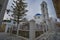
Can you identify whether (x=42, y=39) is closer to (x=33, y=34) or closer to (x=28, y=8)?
(x=33, y=34)

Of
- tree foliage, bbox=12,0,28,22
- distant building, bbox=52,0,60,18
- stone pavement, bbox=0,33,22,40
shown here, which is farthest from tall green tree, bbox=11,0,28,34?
distant building, bbox=52,0,60,18

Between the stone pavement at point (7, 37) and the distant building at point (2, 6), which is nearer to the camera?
the stone pavement at point (7, 37)

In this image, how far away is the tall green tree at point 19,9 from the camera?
1574 millimetres

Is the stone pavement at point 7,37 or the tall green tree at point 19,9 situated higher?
the tall green tree at point 19,9

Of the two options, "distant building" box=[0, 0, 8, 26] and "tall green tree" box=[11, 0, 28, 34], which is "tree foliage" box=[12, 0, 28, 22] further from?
"distant building" box=[0, 0, 8, 26]

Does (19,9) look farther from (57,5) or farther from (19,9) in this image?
(57,5)

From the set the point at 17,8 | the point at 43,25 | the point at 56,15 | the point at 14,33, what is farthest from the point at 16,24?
the point at 56,15

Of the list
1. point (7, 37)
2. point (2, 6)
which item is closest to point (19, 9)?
point (2, 6)

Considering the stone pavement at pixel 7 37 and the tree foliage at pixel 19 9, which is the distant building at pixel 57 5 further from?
the stone pavement at pixel 7 37

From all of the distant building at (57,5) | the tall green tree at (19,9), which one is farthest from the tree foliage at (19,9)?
the distant building at (57,5)

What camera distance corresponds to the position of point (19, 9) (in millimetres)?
1586

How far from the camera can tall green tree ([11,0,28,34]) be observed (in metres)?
1.57

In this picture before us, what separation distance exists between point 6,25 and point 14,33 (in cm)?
20

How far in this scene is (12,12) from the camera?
160 cm
